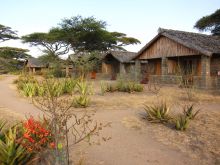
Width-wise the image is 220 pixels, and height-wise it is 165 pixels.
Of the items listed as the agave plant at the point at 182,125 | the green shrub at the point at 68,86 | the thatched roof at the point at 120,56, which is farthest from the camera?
the thatched roof at the point at 120,56

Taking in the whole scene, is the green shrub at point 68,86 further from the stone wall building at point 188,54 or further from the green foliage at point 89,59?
the green foliage at point 89,59

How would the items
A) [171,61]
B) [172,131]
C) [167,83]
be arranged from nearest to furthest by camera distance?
[172,131] < [167,83] < [171,61]

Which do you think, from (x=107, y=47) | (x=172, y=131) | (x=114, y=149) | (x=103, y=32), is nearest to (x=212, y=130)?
(x=172, y=131)

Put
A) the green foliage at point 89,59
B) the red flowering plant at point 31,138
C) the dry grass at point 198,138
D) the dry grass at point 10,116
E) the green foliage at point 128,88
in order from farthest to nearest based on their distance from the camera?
the green foliage at point 89,59 → the green foliage at point 128,88 → the dry grass at point 10,116 → the dry grass at point 198,138 → the red flowering plant at point 31,138

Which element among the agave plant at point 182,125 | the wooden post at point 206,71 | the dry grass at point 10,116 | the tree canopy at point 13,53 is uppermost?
the tree canopy at point 13,53

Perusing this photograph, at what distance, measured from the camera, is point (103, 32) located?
3741 centimetres

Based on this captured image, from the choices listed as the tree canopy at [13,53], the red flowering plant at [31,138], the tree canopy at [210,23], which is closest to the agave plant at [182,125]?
the red flowering plant at [31,138]

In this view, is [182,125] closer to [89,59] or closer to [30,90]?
[30,90]

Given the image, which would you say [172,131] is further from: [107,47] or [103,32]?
[107,47]

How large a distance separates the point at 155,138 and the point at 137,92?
9.67 metres

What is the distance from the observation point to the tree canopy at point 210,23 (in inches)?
→ 1040

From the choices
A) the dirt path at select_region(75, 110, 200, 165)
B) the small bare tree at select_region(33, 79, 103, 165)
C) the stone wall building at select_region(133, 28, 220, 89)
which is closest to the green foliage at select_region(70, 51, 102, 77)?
the stone wall building at select_region(133, 28, 220, 89)

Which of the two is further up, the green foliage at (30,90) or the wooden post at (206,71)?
the wooden post at (206,71)

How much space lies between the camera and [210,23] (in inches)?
1078
